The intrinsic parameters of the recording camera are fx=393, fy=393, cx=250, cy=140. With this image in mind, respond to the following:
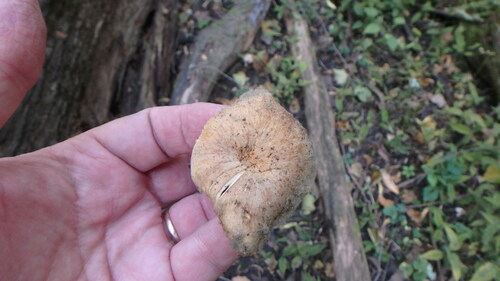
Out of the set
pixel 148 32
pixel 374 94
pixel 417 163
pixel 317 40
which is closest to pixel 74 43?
pixel 148 32

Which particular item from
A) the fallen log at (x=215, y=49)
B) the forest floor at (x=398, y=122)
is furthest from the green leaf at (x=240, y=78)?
the fallen log at (x=215, y=49)

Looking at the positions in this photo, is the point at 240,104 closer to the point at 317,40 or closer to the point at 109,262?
the point at 109,262

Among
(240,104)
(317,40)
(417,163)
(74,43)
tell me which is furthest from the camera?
(317,40)

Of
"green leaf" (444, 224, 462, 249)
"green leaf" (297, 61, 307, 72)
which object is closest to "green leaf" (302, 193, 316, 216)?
"green leaf" (444, 224, 462, 249)

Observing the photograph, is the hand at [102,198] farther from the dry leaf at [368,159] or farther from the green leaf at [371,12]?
the green leaf at [371,12]

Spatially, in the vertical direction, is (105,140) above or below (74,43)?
below

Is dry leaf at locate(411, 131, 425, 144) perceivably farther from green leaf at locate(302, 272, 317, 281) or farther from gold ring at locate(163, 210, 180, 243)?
gold ring at locate(163, 210, 180, 243)
